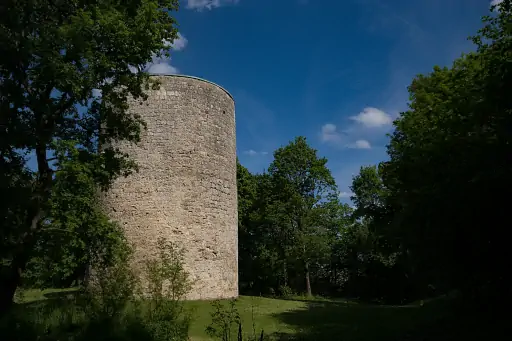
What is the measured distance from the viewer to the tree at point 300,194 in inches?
1080

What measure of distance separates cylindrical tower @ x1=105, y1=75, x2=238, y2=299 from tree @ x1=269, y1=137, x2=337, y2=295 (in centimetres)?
1219

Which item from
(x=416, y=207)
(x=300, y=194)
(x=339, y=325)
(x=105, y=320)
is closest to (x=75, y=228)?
(x=105, y=320)

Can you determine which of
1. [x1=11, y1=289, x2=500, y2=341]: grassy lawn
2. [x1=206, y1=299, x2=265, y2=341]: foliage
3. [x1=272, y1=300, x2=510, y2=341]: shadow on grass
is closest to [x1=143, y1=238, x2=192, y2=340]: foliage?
[x1=11, y1=289, x2=500, y2=341]: grassy lawn

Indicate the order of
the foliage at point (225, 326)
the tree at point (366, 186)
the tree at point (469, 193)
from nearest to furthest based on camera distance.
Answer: the foliage at point (225, 326), the tree at point (469, 193), the tree at point (366, 186)

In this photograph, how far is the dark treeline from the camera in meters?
8.23

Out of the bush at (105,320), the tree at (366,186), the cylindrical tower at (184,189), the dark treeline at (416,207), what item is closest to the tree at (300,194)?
the dark treeline at (416,207)

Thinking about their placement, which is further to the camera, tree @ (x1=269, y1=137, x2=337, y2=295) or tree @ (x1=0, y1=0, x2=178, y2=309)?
tree @ (x1=269, y1=137, x2=337, y2=295)

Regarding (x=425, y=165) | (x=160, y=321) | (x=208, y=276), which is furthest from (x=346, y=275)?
(x=160, y=321)

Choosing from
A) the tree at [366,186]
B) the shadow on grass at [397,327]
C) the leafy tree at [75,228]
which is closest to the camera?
the shadow on grass at [397,327]

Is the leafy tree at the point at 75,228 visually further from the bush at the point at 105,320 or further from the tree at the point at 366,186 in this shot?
the tree at the point at 366,186

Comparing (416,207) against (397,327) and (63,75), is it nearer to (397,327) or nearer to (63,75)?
(397,327)

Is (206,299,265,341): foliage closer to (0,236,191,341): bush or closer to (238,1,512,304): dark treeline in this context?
(0,236,191,341): bush

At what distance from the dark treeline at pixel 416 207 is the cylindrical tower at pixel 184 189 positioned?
600 centimetres

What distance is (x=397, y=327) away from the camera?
10.2 meters
